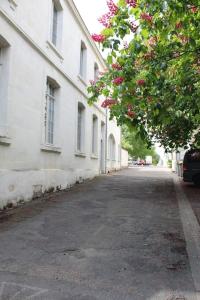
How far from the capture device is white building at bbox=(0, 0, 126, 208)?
9.52 metres

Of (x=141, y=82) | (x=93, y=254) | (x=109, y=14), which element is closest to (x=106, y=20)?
(x=109, y=14)

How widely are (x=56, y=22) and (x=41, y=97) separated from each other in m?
3.77

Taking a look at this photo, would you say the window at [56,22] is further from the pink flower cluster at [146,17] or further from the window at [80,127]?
the pink flower cluster at [146,17]

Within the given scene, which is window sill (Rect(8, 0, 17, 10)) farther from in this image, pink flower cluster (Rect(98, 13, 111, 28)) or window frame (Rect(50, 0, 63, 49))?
pink flower cluster (Rect(98, 13, 111, 28))

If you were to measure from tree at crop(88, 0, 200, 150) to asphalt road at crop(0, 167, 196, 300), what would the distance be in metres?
1.85

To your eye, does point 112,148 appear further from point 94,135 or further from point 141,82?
point 141,82

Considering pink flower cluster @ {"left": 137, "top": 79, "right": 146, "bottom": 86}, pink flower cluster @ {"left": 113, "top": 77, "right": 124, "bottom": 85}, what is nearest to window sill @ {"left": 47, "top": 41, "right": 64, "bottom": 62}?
pink flower cluster @ {"left": 113, "top": 77, "right": 124, "bottom": 85}

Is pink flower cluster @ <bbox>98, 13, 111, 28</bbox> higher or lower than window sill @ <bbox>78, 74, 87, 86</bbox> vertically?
lower

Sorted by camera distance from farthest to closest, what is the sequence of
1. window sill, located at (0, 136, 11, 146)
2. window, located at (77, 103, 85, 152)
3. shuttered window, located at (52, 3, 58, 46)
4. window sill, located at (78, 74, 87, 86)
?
window, located at (77, 103, 85, 152) < window sill, located at (78, 74, 87, 86) < shuttered window, located at (52, 3, 58, 46) < window sill, located at (0, 136, 11, 146)

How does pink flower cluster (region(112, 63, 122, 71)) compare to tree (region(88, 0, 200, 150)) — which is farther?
pink flower cluster (region(112, 63, 122, 71))

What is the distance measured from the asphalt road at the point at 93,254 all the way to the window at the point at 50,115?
11.1ft

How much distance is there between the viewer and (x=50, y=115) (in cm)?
1330

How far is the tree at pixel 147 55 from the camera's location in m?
6.06

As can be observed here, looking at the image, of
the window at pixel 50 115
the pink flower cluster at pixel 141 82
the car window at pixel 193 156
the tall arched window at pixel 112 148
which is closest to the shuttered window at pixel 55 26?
the window at pixel 50 115
